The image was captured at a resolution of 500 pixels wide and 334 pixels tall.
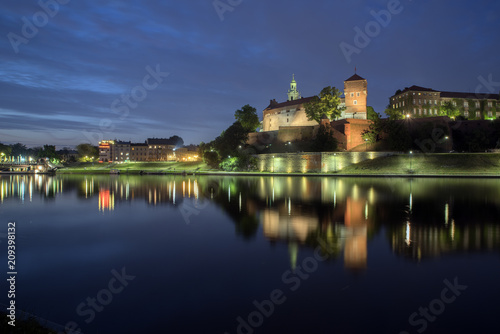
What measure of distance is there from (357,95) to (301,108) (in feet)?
40.7

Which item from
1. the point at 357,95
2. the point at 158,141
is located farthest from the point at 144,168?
the point at 357,95

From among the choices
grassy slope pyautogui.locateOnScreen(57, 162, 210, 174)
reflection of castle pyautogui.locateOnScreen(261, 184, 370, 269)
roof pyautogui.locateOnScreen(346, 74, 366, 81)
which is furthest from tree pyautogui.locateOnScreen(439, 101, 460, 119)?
reflection of castle pyautogui.locateOnScreen(261, 184, 370, 269)

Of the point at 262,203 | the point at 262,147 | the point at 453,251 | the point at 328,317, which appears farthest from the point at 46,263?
the point at 262,147

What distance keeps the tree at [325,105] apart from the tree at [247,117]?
16168 millimetres

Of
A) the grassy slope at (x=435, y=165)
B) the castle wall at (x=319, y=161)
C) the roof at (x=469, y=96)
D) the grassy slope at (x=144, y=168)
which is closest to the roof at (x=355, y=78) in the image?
the castle wall at (x=319, y=161)

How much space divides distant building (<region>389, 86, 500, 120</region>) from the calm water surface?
58656 mm

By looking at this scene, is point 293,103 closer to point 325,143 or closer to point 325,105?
point 325,105

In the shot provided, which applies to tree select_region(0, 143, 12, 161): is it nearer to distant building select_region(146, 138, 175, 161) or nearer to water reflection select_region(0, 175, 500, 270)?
distant building select_region(146, 138, 175, 161)

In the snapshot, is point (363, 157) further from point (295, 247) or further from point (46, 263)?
point (46, 263)

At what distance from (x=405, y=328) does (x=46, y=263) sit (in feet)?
24.4

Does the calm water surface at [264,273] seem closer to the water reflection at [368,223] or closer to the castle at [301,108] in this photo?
the water reflection at [368,223]

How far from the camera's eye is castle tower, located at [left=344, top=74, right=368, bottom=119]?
174 ft

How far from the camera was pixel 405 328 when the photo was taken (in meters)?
4.49

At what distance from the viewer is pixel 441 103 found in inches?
2586
